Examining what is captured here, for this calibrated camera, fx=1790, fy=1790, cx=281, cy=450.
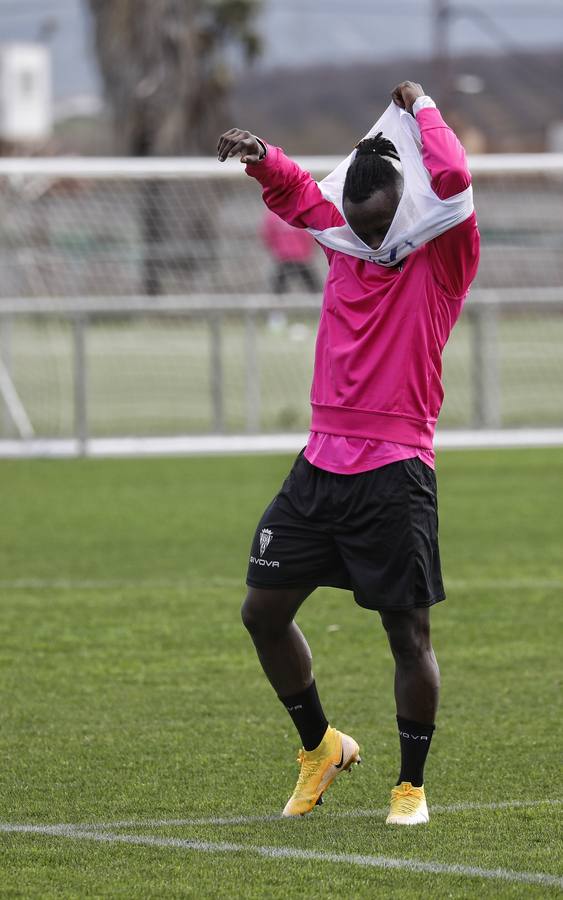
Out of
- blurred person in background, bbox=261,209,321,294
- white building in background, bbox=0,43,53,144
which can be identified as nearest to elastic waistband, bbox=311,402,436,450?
blurred person in background, bbox=261,209,321,294

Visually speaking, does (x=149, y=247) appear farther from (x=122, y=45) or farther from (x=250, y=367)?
(x=122, y=45)

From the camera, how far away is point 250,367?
17.3 meters

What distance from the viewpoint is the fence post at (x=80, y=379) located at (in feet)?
54.6

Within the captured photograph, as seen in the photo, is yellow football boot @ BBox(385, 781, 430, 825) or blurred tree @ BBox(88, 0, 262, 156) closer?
yellow football boot @ BBox(385, 781, 430, 825)

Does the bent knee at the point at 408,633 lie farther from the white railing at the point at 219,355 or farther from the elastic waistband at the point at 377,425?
the white railing at the point at 219,355

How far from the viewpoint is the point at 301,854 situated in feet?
16.0

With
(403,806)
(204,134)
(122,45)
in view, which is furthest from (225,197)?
(204,134)

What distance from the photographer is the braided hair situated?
17.0ft

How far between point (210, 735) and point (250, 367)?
1104cm

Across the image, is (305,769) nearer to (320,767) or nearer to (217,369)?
(320,767)

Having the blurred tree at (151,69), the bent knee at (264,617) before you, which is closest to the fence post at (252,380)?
the bent knee at (264,617)

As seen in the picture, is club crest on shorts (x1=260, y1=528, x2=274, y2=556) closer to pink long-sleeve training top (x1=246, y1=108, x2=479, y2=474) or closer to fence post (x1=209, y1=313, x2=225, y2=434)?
pink long-sleeve training top (x1=246, y1=108, x2=479, y2=474)

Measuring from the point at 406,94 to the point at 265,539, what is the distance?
4.60 ft

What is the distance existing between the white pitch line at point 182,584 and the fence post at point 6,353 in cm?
694
